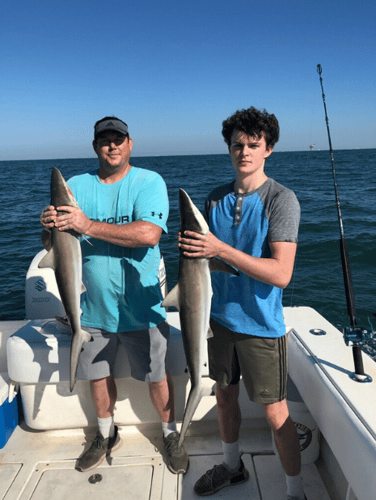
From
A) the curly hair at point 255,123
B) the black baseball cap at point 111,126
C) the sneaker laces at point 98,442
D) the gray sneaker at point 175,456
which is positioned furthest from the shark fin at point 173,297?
the sneaker laces at point 98,442

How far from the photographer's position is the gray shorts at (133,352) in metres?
3.20

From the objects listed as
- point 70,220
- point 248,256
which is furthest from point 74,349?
point 248,256

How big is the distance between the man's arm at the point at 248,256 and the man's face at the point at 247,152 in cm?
52

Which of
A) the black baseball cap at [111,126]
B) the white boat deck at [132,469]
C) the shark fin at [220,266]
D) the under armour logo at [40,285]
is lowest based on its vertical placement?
the white boat deck at [132,469]

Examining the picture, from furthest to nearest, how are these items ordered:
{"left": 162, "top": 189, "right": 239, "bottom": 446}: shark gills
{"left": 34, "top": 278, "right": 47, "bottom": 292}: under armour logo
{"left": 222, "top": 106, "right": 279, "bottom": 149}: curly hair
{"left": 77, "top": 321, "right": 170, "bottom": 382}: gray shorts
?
1. {"left": 34, "top": 278, "right": 47, "bottom": 292}: under armour logo
2. {"left": 77, "top": 321, "right": 170, "bottom": 382}: gray shorts
3. {"left": 222, "top": 106, "right": 279, "bottom": 149}: curly hair
4. {"left": 162, "top": 189, "right": 239, "bottom": 446}: shark gills

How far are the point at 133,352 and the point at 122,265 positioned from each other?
0.73 m

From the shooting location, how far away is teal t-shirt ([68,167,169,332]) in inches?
120

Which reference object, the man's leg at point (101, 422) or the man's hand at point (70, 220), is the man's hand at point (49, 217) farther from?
the man's leg at point (101, 422)

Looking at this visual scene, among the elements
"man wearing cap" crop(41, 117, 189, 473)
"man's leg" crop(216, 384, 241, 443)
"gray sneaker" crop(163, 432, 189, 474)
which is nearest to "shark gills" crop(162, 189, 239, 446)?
"man's leg" crop(216, 384, 241, 443)

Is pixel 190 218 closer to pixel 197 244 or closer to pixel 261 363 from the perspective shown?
pixel 197 244

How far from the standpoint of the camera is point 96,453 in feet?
11.2

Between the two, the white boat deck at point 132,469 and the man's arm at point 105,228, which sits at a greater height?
the man's arm at point 105,228

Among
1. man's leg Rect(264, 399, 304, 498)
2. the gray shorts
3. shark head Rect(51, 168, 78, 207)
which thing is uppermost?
shark head Rect(51, 168, 78, 207)

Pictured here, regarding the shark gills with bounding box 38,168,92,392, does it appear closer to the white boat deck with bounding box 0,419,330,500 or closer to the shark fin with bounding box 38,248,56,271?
the shark fin with bounding box 38,248,56,271
